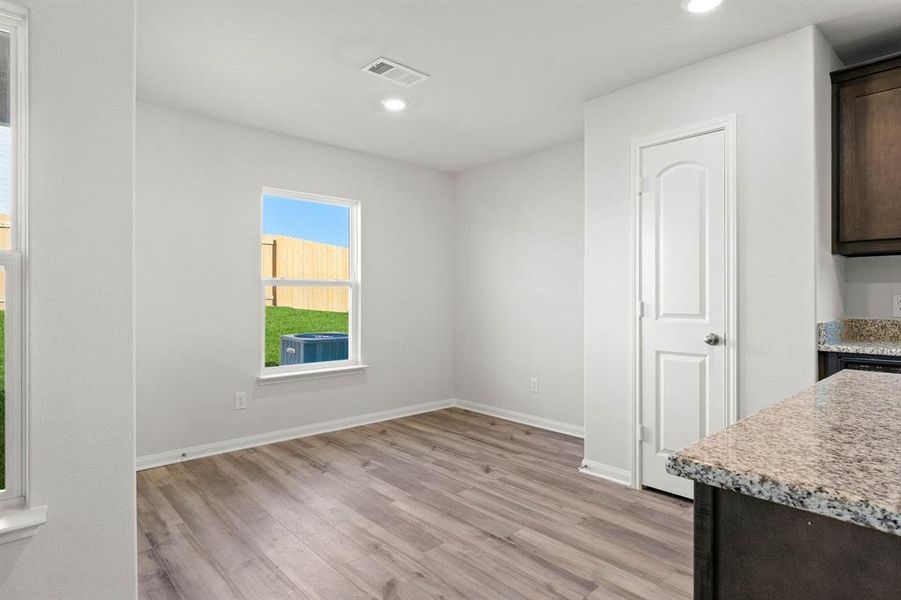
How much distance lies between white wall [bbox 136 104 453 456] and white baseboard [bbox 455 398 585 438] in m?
0.66

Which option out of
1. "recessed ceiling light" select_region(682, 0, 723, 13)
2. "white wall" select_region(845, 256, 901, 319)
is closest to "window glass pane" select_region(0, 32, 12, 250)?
"recessed ceiling light" select_region(682, 0, 723, 13)

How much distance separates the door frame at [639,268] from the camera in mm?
2729

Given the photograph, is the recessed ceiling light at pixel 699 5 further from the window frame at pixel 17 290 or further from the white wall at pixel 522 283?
the window frame at pixel 17 290

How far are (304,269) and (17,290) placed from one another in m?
2.92

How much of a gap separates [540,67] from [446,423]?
3127mm

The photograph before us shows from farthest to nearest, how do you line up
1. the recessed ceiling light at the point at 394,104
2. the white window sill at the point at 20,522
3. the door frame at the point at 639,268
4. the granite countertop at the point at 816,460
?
the recessed ceiling light at the point at 394,104 → the door frame at the point at 639,268 → the white window sill at the point at 20,522 → the granite countertop at the point at 816,460

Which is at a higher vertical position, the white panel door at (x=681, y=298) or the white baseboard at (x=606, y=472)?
the white panel door at (x=681, y=298)

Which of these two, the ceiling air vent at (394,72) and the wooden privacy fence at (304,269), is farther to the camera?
the wooden privacy fence at (304,269)

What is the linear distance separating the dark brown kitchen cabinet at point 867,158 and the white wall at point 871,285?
1.00ft

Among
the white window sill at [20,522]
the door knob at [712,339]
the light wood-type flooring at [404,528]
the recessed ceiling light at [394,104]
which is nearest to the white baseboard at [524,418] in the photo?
the light wood-type flooring at [404,528]

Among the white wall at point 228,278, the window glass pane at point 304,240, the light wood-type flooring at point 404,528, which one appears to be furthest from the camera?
the window glass pane at point 304,240

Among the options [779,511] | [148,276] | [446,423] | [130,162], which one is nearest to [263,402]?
[148,276]

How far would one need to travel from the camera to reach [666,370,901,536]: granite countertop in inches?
23.5

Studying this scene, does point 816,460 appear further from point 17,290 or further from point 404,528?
point 404,528
